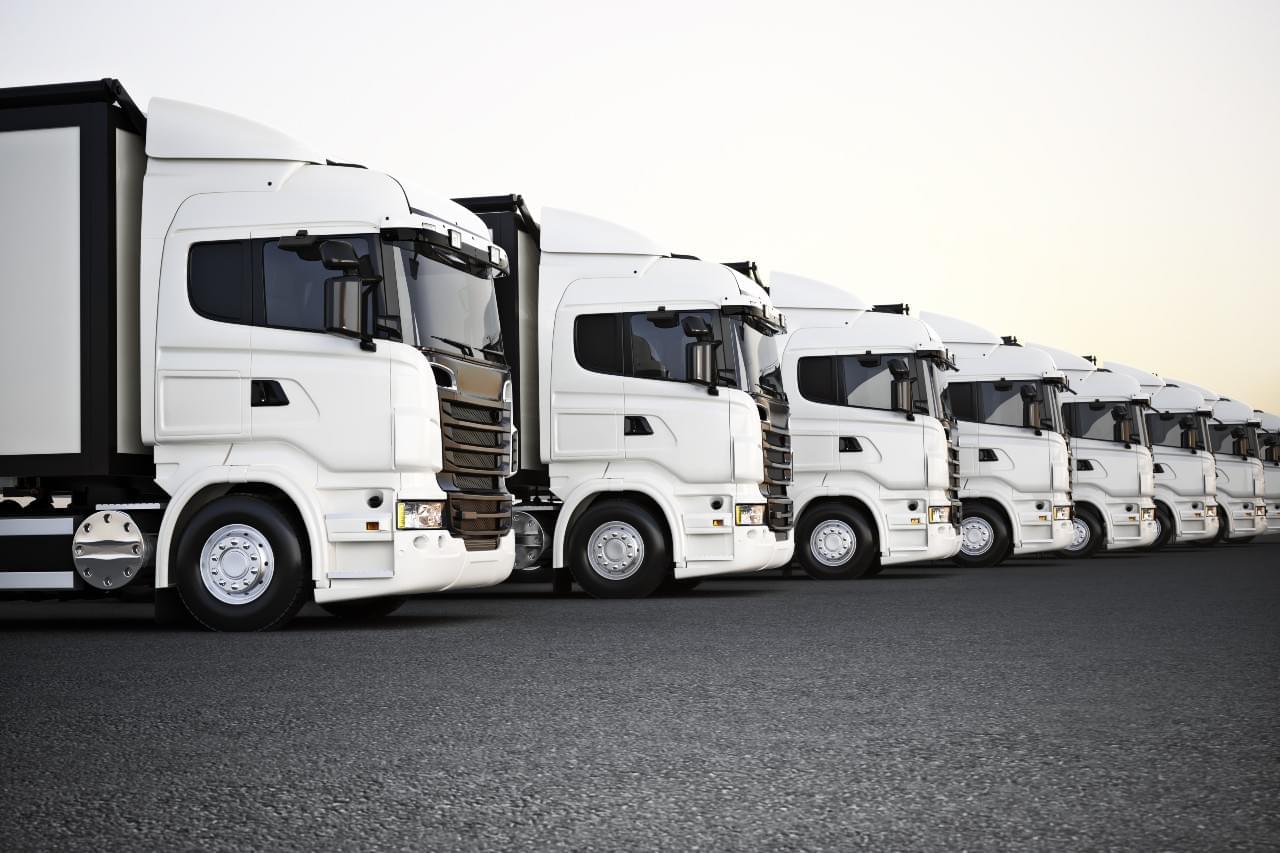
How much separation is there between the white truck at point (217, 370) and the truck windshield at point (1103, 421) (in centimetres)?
1600

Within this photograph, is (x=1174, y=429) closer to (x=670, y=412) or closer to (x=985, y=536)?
(x=985, y=536)

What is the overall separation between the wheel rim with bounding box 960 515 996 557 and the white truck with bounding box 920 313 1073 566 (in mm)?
12

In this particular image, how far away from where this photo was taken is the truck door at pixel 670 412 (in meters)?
13.5

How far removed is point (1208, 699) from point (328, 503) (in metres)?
5.88

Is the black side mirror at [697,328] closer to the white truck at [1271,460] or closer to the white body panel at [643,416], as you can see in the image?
the white body panel at [643,416]

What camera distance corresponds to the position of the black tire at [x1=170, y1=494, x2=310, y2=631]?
32.2 feet

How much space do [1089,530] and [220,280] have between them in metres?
17.5

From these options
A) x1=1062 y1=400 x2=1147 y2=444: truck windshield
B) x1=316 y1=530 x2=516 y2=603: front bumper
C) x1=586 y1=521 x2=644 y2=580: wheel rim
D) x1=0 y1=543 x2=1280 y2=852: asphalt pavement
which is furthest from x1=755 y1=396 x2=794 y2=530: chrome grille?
x1=1062 y1=400 x2=1147 y2=444: truck windshield

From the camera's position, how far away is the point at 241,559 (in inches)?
388

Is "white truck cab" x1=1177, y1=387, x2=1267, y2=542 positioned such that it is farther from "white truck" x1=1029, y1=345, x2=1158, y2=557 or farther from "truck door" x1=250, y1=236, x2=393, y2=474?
"truck door" x1=250, y1=236, x2=393, y2=474

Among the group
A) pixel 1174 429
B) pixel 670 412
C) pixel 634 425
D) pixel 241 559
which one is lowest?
pixel 241 559

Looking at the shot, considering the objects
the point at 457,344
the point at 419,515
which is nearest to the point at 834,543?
the point at 457,344

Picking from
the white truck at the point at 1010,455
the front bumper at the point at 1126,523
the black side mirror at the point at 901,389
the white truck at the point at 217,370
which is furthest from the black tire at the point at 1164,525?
the white truck at the point at 217,370

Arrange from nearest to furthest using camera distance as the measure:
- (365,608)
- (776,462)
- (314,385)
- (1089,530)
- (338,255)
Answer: (338,255)
(314,385)
(365,608)
(776,462)
(1089,530)
